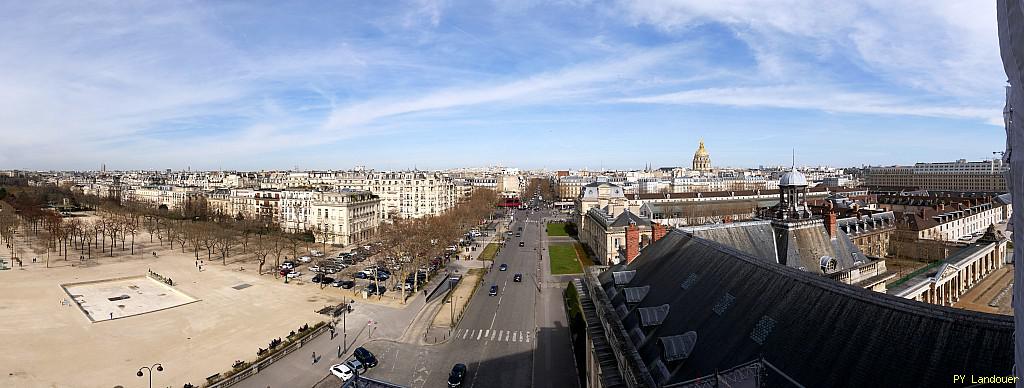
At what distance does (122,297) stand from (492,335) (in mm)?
37109

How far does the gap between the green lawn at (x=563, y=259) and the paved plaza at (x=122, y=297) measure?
37514 millimetres

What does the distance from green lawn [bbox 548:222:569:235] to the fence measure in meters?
61.7

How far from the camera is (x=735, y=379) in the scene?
12.6m

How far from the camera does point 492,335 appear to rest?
128 ft

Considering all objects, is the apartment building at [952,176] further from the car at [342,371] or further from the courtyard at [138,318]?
the courtyard at [138,318]

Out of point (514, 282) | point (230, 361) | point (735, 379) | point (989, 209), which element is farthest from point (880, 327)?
point (989, 209)

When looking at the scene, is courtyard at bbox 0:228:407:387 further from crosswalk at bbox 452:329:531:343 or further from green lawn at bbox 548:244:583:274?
green lawn at bbox 548:244:583:274

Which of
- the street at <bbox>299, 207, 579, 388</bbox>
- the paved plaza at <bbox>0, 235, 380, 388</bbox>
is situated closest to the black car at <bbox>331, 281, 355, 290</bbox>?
the paved plaza at <bbox>0, 235, 380, 388</bbox>

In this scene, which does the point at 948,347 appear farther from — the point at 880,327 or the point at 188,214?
the point at 188,214

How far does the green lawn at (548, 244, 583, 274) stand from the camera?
62.6 metres

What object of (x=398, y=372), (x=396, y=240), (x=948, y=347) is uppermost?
(x=948, y=347)

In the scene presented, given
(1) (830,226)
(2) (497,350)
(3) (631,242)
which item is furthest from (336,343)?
(1) (830,226)

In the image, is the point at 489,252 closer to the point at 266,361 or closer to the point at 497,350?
the point at 497,350

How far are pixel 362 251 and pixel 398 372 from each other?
44.4 metres
